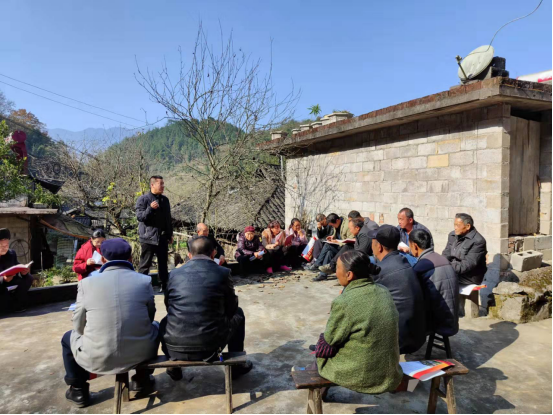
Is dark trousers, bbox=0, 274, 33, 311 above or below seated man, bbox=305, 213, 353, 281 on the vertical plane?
below

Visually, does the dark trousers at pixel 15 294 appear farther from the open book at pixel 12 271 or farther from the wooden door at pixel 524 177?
the wooden door at pixel 524 177

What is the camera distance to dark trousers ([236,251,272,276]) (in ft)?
25.5

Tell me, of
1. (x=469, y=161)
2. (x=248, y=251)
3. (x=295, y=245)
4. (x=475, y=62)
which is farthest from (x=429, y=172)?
(x=248, y=251)

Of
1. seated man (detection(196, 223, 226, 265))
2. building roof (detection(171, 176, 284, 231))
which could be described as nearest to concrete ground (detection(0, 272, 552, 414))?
seated man (detection(196, 223, 226, 265))

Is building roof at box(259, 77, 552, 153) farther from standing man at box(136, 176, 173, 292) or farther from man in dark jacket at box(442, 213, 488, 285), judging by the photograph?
standing man at box(136, 176, 173, 292)

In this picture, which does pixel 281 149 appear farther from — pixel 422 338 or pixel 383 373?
pixel 383 373

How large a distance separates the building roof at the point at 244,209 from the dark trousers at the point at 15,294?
7120 mm

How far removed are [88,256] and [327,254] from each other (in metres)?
4.60

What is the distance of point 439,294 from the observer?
3.61 meters

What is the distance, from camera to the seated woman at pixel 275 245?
8.16 metres

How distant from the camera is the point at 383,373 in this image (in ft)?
8.13

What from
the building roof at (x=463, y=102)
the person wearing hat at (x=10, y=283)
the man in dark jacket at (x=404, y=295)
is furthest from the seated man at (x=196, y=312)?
the building roof at (x=463, y=102)

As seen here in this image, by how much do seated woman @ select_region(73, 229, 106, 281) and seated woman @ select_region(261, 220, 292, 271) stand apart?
3721mm

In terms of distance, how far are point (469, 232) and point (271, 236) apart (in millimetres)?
4425
